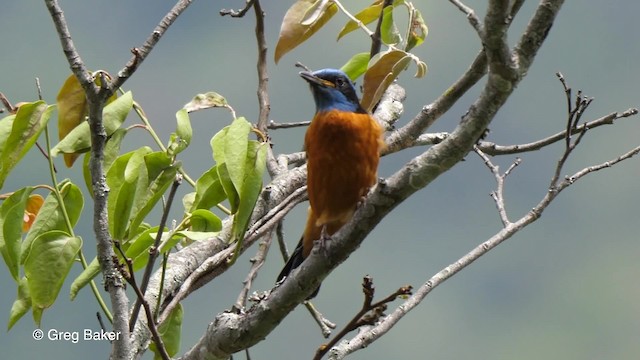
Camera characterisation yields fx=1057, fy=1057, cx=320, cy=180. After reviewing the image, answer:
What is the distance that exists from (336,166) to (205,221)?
4.81 ft

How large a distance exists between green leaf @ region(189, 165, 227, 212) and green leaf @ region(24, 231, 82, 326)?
496 mm

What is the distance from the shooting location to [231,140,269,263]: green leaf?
3.83m

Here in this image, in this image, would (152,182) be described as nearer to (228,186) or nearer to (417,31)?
(228,186)

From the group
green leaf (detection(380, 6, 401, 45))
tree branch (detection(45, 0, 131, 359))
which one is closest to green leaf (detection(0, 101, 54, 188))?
tree branch (detection(45, 0, 131, 359))

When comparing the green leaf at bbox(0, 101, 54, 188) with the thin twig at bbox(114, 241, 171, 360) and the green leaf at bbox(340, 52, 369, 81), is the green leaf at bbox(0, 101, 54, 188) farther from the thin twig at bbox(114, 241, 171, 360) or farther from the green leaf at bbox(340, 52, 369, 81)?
the green leaf at bbox(340, 52, 369, 81)

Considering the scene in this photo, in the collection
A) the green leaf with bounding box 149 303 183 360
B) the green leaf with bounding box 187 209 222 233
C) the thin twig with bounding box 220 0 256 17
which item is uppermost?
the thin twig with bounding box 220 0 256 17

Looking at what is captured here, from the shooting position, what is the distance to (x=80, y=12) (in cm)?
9788

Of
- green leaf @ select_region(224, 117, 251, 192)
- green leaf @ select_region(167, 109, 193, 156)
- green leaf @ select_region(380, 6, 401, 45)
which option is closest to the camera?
green leaf @ select_region(224, 117, 251, 192)

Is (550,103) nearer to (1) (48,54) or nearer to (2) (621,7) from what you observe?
(2) (621,7)

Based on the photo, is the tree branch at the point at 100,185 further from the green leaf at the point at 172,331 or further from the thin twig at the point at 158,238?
the green leaf at the point at 172,331

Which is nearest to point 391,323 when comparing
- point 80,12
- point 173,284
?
point 173,284

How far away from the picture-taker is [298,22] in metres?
4.97

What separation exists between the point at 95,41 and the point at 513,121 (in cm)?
3538

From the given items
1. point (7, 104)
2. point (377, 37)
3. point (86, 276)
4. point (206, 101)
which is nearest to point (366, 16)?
point (377, 37)
